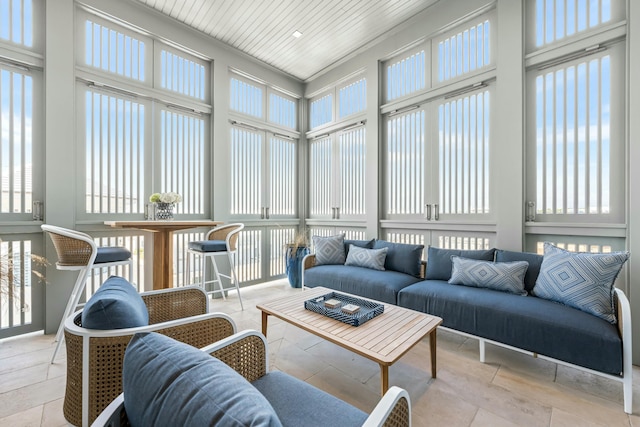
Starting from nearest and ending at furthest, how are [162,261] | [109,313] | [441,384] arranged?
[109,313] → [441,384] → [162,261]

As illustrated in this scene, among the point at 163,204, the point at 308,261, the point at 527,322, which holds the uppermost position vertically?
the point at 163,204

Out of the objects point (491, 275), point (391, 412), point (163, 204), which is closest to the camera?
point (391, 412)

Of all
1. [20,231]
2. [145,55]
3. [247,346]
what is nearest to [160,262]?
[20,231]

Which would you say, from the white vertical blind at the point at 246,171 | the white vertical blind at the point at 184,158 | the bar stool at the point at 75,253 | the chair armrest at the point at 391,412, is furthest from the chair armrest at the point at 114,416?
the white vertical blind at the point at 246,171

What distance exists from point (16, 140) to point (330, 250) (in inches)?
137

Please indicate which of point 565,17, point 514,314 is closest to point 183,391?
point 514,314

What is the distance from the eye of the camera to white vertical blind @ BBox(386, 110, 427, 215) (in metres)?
3.66

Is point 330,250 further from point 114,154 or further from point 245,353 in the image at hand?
point 114,154

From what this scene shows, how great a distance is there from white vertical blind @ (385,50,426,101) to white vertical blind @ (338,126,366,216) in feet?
2.32

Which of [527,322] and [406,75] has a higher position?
[406,75]

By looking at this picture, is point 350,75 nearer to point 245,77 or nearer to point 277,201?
point 245,77

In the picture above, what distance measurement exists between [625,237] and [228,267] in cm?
431

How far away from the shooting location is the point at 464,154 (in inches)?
129

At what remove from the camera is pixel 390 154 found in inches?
157
